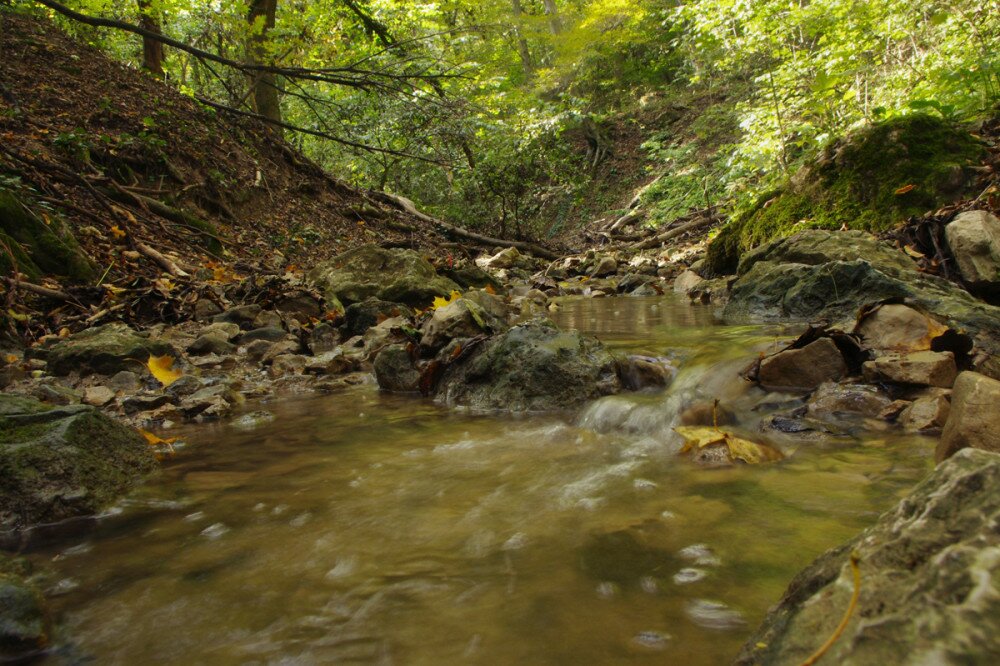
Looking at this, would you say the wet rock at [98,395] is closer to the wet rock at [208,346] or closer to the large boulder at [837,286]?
the wet rock at [208,346]

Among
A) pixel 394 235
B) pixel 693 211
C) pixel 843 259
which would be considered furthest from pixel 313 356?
pixel 693 211

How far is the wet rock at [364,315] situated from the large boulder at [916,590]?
230 inches

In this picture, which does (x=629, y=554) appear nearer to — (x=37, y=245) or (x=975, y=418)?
(x=975, y=418)

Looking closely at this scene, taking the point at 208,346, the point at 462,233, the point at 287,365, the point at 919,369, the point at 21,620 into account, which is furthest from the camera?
the point at 462,233

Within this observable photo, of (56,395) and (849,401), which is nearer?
(849,401)

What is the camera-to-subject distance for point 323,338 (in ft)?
21.2

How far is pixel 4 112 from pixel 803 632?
10139 millimetres

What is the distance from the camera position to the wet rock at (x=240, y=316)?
642 cm

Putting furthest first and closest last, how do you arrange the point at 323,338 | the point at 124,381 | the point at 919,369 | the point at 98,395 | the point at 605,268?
the point at 605,268
the point at 323,338
the point at 124,381
the point at 98,395
the point at 919,369

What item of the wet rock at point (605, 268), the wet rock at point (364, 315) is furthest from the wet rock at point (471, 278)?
the wet rock at point (605, 268)

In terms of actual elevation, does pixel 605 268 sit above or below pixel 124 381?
above

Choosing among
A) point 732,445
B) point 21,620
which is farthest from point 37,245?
point 732,445

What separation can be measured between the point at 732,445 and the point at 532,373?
58.6 inches

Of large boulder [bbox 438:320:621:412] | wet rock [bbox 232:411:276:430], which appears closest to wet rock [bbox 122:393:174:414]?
wet rock [bbox 232:411:276:430]
